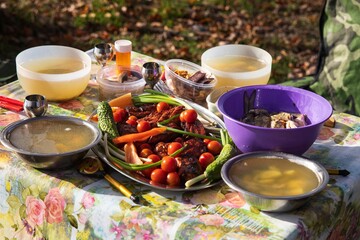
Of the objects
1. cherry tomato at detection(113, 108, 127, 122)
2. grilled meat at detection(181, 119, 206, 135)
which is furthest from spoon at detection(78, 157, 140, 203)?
grilled meat at detection(181, 119, 206, 135)

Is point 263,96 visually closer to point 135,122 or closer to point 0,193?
point 135,122

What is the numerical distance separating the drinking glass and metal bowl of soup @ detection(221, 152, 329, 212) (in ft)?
3.31

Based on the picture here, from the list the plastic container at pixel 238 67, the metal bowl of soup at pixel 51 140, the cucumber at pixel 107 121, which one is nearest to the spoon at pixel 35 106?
the metal bowl of soup at pixel 51 140

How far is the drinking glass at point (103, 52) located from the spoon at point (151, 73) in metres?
0.25

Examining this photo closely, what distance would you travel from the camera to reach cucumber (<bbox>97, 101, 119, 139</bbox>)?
2086 mm

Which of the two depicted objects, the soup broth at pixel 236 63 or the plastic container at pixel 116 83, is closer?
the plastic container at pixel 116 83

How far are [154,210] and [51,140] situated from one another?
41 cm

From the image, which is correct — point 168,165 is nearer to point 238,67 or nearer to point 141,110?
point 141,110

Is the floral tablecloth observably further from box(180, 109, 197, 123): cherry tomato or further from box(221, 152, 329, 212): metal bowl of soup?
box(180, 109, 197, 123): cherry tomato

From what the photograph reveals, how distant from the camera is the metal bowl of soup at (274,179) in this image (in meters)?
1.73

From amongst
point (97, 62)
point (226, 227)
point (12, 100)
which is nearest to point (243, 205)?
point (226, 227)

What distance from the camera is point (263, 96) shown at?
2209mm

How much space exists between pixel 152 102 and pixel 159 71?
0.71ft

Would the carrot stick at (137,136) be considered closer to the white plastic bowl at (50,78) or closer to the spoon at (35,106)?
the spoon at (35,106)
